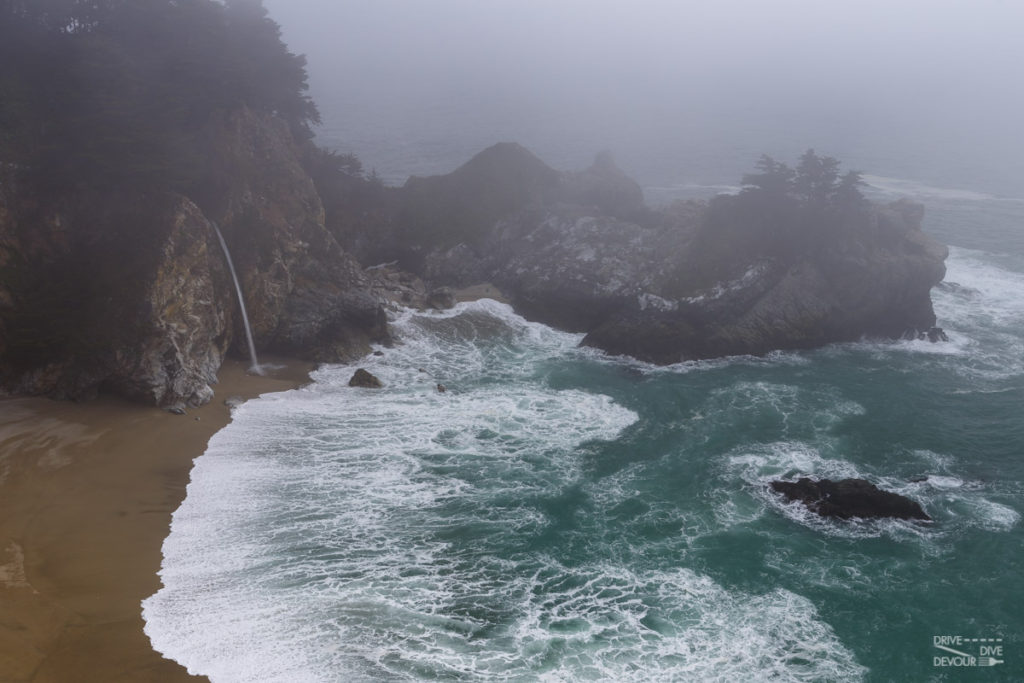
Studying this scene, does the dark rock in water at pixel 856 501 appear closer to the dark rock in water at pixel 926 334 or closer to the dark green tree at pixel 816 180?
the dark rock in water at pixel 926 334

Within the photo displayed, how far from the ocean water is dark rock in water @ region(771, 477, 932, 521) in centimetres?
69

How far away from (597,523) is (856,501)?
10.5m

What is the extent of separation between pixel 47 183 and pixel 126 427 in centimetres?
1377

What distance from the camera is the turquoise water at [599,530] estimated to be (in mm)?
21797

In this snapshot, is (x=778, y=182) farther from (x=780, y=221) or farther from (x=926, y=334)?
(x=926, y=334)

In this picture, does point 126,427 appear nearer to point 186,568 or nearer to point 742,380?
point 186,568

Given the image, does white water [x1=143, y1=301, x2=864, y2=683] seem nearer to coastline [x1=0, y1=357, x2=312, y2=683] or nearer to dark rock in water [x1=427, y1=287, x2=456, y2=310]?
coastline [x1=0, y1=357, x2=312, y2=683]

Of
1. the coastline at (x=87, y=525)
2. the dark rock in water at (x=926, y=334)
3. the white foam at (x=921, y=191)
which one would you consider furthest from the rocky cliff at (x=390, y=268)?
the white foam at (x=921, y=191)

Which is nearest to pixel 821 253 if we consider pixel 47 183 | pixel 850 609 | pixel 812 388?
pixel 812 388

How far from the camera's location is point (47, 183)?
36.6 metres

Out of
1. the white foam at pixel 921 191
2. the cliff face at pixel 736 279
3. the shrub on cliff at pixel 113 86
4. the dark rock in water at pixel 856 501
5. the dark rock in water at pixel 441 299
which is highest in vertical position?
the shrub on cliff at pixel 113 86

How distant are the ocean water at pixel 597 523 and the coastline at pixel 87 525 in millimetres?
919

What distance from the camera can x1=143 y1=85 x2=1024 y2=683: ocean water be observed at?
2184 cm

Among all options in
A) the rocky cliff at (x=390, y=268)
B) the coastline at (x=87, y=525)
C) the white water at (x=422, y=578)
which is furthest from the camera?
the rocky cliff at (x=390, y=268)
